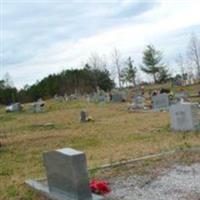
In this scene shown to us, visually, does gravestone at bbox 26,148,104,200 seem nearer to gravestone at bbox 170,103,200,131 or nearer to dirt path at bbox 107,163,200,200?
dirt path at bbox 107,163,200,200

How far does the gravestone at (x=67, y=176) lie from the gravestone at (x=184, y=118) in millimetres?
7630

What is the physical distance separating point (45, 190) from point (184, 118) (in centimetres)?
783

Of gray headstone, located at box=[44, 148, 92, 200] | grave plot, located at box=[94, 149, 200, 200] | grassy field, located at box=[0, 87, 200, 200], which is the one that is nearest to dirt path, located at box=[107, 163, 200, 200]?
grave plot, located at box=[94, 149, 200, 200]

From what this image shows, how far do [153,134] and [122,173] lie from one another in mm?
5831

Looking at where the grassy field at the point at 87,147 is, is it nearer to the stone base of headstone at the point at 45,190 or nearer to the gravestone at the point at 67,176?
the stone base of headstone at the point at 45,190

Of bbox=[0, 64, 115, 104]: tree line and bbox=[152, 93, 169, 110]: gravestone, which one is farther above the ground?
bbox=[0, 64, 115, 104]: tree line

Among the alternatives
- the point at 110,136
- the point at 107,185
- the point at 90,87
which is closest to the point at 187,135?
the point at 110,136

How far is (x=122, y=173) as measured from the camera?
798 cm

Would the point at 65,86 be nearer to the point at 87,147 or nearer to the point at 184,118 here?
the point at 184,118

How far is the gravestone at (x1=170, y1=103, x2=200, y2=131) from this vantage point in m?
14.1

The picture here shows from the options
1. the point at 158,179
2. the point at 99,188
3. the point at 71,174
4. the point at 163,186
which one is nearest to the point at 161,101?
the point at 158,179

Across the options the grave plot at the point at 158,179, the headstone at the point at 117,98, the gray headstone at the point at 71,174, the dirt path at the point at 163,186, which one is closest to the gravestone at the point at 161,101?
the headstone at the point at 117,98

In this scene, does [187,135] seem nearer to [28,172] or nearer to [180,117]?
[180,117]

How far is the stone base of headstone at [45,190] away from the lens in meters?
6.55
